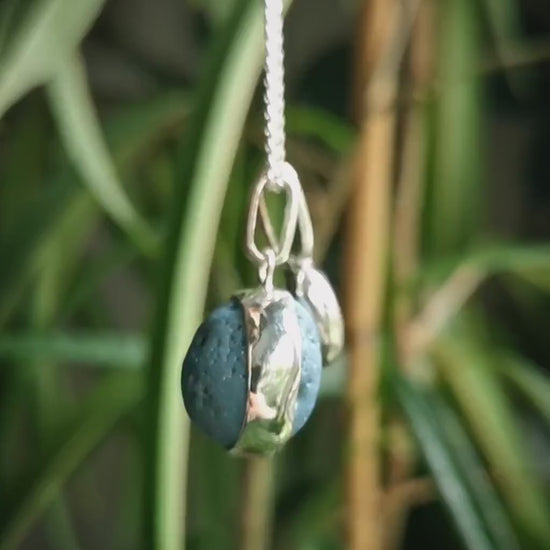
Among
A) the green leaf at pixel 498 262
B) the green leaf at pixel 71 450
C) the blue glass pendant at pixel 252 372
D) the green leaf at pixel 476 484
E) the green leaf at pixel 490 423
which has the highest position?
the blue glass pendant at pixel 252 372

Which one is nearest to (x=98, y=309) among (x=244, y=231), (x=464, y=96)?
(x=464, y=96)

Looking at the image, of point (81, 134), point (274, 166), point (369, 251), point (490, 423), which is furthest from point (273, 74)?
point (490, 423)

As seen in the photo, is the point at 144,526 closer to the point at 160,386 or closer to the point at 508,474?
the point at 160,386

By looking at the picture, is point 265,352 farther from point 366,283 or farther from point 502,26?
point 502,26

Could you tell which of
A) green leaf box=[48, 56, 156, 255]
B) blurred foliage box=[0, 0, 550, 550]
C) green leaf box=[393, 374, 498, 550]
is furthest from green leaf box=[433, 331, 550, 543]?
green leaf box=[48, 56, 156, 255]

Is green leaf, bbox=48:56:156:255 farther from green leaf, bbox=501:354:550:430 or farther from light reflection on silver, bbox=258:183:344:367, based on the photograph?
green leaf, bbox=501:354:550:430

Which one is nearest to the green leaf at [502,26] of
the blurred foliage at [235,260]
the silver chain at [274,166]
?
the blurred foliage at [235,260]

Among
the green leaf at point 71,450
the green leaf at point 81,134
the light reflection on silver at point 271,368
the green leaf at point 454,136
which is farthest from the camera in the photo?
the green leaf at point 454,136

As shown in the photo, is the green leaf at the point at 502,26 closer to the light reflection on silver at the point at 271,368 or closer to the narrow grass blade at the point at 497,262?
the narrow grass blade at the point at 497,262
